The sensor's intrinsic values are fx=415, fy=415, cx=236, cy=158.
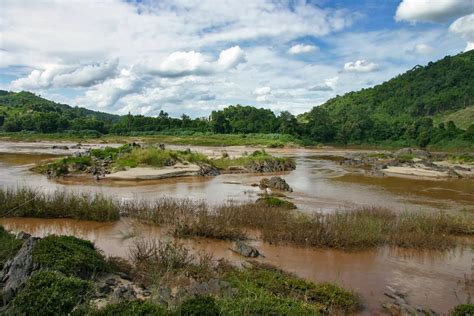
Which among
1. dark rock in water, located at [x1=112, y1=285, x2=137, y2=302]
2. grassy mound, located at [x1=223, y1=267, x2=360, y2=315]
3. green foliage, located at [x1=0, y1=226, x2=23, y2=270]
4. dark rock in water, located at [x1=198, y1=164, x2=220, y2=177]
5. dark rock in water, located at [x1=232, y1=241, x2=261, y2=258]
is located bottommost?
dark rock in water, located at [x1=198, y1=164, x2=220, y2=177]

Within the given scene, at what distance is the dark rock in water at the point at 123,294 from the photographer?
315 inches

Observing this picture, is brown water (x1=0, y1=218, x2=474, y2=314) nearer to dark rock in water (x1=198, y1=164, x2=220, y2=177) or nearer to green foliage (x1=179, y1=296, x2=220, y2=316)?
green foliage (x1=179, y1=296, x2=220, y2=316)

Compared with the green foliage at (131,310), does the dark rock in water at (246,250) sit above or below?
below

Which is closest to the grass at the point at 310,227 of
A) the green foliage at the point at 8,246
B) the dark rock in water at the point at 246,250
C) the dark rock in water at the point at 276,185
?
the dark rock in water at the point at 246,250

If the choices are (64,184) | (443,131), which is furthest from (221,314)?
(443,131)

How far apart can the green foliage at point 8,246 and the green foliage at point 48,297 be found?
12.7 ft

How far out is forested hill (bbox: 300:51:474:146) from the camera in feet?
330

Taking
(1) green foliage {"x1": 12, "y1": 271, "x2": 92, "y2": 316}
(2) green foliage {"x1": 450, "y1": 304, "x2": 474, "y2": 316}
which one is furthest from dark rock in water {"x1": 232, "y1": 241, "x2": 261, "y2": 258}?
(1) green foliage {"x1": 12, "y1": 271, "x2": 92, "y2": 316}

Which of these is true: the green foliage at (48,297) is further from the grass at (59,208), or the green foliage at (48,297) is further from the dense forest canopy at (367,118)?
the dense forest canopy at (367,118)

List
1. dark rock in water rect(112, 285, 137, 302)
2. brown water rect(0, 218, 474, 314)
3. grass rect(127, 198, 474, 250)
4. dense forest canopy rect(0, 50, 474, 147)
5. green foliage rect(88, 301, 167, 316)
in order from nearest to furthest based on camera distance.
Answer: green foliage rect(88, 301, 167, 316) → dark rock in water rect(112, 285, 137, 302) → brown water rect(0, 218, 474, 314) → grass rect(127, 198, 474, 250) → dense forest canopy rect(0, 50, 474, 147)

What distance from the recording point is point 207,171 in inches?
1555

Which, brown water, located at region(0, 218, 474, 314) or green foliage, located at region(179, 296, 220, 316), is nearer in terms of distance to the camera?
green foliage, located at region(179, 296, 220, 316)

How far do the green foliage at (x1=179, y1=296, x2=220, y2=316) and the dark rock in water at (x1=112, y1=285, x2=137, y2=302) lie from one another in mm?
1961

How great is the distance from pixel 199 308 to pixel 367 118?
115 metres
